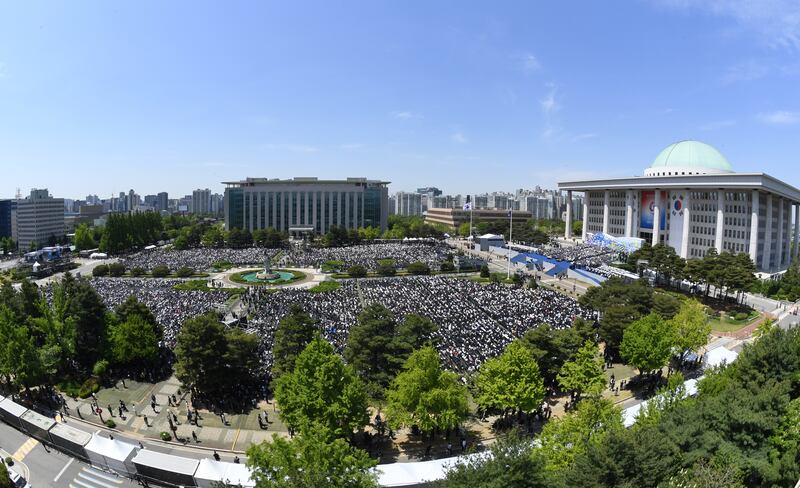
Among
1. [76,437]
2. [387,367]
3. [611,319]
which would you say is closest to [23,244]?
[76,437]

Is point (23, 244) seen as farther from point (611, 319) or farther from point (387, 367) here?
point (611, 319)

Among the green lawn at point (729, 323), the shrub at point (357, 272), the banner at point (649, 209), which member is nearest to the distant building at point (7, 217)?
the shrub at point (357, 272)

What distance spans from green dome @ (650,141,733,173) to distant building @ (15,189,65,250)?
114 m

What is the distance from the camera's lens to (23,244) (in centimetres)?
9112

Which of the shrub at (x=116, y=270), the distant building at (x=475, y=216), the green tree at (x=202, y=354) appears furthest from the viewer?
the distant building at (x=475, y=216)

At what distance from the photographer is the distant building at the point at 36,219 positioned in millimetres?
91188

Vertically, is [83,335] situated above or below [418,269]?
below

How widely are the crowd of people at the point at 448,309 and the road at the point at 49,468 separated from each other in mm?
9027

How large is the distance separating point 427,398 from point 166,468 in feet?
31.1

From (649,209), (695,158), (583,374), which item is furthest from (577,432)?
(695,158)

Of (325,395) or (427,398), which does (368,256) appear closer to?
(427,398)

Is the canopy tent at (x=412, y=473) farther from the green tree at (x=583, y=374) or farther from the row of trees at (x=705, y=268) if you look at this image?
the row of trees at (x=705, y=268)

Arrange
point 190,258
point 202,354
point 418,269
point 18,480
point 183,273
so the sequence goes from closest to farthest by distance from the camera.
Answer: point 18,480 < point 202,354 < point 183,273 < point 418,269 < point 190,258

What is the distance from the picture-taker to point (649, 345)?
22.5 metres
